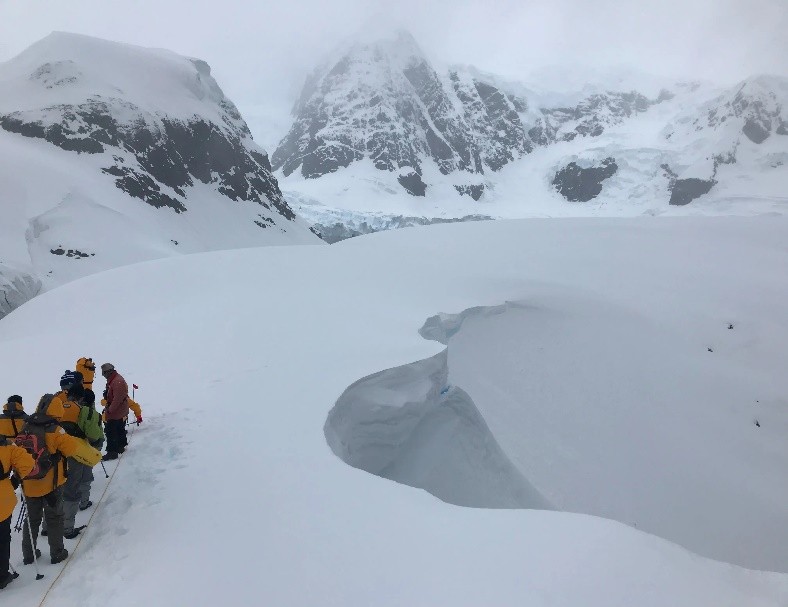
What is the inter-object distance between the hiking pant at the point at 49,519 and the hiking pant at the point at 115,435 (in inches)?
71.3

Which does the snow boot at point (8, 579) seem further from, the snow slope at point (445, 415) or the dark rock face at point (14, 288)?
the dark rock face at point (14, 288)

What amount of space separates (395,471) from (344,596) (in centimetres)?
607

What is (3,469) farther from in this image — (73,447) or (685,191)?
(685,191)

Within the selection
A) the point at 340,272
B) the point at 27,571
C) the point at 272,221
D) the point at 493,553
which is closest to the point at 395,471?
the point at 493,553

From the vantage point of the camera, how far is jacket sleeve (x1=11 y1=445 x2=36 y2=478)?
4.64m

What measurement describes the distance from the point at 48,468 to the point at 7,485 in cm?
34

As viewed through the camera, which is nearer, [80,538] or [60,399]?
[80,538]

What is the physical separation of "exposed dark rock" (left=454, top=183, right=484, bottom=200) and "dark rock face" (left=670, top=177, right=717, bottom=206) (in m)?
64.7

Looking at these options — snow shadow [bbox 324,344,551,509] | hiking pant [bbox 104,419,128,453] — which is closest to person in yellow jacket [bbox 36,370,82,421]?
hiking pant [bbox 104,419,128,453]

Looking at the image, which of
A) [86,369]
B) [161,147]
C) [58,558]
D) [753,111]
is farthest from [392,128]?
[58,558]

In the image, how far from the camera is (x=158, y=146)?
227ft

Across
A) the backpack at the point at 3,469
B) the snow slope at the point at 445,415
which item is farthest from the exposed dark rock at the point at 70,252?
the backpack at the point at 3,469

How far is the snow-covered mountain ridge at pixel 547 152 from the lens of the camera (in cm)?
13962

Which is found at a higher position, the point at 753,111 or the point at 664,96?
the point at 664,96
